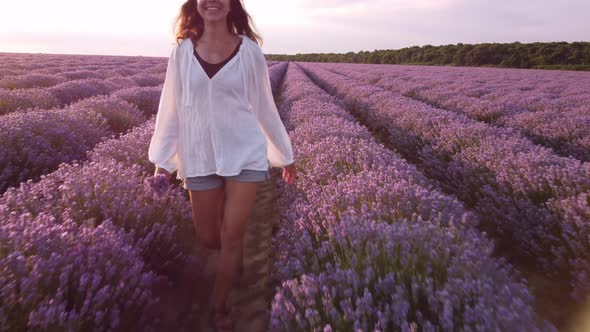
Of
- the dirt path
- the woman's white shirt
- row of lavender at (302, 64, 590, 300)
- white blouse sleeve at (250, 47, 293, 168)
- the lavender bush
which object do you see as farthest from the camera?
row of lavender at (302, 64, 590, 300)

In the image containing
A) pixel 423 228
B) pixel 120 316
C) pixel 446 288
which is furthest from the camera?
pixel 423 228

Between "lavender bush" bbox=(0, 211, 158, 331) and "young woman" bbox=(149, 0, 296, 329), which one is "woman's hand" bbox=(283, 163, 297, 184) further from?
"lavender bush" bbox=(0, 211, 158, 331)

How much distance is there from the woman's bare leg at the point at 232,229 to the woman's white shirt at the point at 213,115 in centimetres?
13

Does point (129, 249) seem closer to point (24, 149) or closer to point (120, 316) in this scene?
point (120, 316)

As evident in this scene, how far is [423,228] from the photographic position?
189cm

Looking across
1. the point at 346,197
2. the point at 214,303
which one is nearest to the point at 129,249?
the point at 214,303

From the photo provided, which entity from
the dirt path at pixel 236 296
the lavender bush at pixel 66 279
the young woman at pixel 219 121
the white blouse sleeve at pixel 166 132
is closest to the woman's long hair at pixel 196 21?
the young woman at pixel 219 121

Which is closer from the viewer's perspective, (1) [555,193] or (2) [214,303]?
(2) [214,303]

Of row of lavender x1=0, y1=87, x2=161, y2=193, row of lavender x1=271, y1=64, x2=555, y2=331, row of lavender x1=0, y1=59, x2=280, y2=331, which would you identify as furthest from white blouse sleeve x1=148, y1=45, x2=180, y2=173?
row of lavender x1=0, y1=87, x2=161, y2=193

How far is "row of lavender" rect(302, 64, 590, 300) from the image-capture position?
261 cm

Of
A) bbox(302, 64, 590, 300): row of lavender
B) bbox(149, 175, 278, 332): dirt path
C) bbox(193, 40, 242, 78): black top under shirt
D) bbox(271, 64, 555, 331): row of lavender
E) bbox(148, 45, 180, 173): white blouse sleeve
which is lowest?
bbox(149, 175, 278, 332): dirt path

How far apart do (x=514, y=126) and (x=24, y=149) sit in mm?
7329

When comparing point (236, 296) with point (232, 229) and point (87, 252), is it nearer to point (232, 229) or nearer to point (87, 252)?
point (232, 229)

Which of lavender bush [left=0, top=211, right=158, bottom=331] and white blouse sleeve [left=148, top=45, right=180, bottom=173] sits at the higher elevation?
white blouse sleeve [left=148, top=45, right=180, bottom=173]
